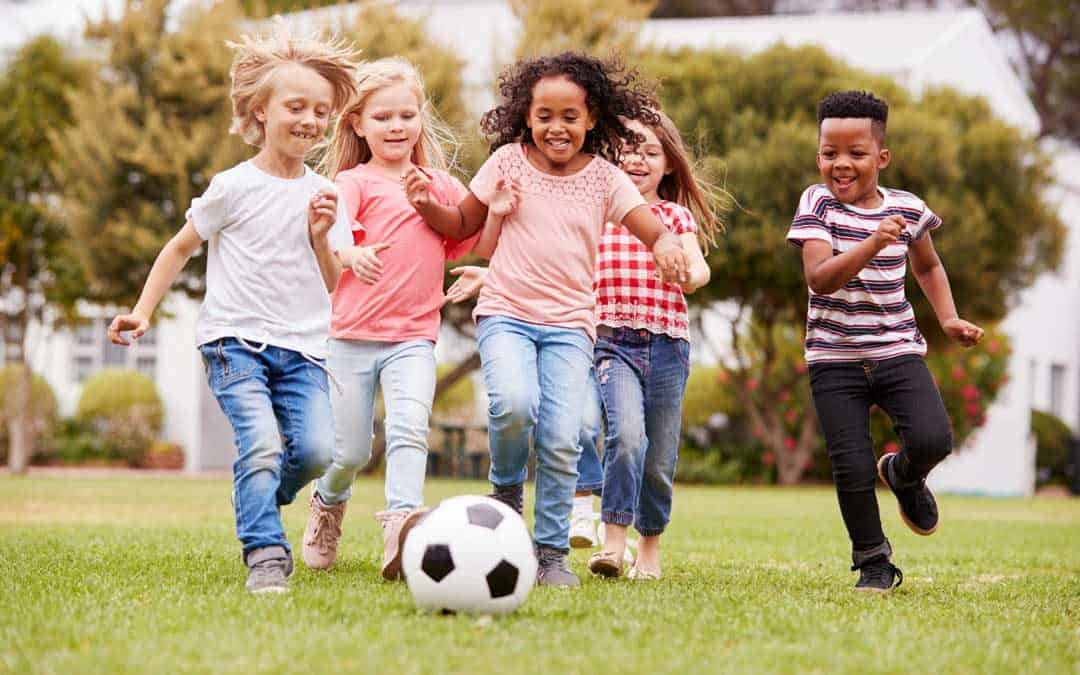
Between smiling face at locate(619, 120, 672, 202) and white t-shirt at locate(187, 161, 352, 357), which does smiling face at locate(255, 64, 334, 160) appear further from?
smiling face at locate(619, 120, 672, 202)

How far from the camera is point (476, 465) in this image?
23.7 m

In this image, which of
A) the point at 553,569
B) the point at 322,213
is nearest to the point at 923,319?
the point at 553,569

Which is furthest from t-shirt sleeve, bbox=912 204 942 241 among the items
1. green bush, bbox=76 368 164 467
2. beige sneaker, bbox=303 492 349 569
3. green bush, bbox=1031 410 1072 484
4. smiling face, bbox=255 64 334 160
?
green bush, bbox=1031 410 1072 484

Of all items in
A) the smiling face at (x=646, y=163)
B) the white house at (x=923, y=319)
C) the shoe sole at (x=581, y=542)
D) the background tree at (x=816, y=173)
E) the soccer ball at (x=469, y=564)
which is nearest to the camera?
the soccer ball at (x=469, y=564)

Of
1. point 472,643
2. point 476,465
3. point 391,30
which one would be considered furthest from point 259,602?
point 476,465

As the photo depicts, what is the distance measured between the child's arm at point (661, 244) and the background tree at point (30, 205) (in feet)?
55.9

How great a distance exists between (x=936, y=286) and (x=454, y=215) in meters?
2.05

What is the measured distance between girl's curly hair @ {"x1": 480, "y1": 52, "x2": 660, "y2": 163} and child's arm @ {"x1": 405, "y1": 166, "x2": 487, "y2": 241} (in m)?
0.31

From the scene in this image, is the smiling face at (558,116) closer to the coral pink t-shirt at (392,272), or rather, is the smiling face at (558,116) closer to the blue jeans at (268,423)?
the coral pink t-shirt at (392,272)

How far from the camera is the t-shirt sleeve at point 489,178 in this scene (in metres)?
5.57

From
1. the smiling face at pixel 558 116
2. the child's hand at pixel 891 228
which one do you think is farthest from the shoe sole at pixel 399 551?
the child's hand at pixel 891 228

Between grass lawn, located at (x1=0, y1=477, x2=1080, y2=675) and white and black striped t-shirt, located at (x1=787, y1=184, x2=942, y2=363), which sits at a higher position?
white and black striped t-shirt, located at (x1=787, y1=184, x2=942, y2=363)

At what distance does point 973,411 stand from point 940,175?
5470mm

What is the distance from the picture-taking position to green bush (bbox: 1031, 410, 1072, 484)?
27.3m
